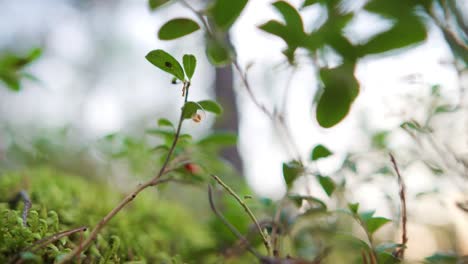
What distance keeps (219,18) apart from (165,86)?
248 inches

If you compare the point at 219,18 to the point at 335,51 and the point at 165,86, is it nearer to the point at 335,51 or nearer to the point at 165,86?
the point at 335,51

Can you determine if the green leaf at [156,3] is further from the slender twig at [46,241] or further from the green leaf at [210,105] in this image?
the slender twig at [46,241]

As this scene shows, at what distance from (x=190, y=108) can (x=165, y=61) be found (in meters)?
0.08

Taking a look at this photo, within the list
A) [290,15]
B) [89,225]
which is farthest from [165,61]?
[89,225]

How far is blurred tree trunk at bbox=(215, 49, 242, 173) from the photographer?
229 cm

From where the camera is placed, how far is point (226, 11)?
1.73 feet

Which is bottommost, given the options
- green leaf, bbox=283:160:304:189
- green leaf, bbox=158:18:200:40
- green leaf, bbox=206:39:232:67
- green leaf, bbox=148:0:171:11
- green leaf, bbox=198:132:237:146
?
green leaf, bbox=283:160:304:189

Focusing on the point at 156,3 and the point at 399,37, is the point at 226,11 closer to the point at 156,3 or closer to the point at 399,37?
the point at 156,3

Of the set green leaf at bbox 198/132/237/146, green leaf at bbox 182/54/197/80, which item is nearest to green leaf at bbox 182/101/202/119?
green leaf at bbox 182/54/197/80

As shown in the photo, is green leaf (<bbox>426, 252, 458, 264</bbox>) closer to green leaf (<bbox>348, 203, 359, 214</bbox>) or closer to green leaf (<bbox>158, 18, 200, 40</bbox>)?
green leaf (<bbox>348, 203, 359, 214</bbox>)

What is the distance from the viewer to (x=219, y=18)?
0.53 m

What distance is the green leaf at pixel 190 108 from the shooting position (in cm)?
55

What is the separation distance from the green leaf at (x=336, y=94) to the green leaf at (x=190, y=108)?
0.18 metres

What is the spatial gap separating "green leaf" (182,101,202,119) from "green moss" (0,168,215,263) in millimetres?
283
